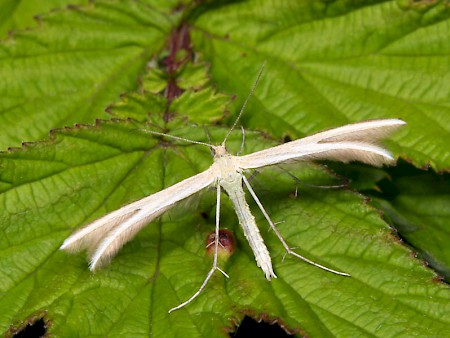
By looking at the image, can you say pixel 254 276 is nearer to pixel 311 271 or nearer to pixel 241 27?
pixel 311 271

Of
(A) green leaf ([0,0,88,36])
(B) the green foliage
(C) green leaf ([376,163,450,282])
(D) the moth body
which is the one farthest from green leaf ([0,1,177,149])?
(C) green leaf ([376,163,450,282])

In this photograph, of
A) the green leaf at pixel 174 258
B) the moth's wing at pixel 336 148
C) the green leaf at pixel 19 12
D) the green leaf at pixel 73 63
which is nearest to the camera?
the green leaf at pixel 174 258

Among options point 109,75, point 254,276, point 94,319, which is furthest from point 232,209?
point 109,75

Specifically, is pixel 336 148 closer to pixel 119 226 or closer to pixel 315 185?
pixel 315 185

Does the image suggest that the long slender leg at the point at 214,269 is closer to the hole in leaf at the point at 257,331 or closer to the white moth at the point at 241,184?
the white moth at the point at 241,184

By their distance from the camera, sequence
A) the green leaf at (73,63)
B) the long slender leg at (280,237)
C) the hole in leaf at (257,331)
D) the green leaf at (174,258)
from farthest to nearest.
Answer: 1. the green leaf at (73,63)
2. the hole in leaf at (257,331)
3. the long slender leg at (280,237)
4. the green leaf at (174,258)

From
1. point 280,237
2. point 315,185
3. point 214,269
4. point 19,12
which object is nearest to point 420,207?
point 315,185

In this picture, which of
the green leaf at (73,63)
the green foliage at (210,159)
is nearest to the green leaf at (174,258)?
the green foliage at (210,159)

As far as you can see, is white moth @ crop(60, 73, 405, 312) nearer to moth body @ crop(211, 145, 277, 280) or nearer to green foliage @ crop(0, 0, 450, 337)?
moth body @ crop(211, 145, 277, 280)
